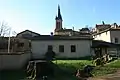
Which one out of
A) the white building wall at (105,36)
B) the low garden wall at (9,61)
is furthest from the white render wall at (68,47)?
the low garden wall at (9,61)

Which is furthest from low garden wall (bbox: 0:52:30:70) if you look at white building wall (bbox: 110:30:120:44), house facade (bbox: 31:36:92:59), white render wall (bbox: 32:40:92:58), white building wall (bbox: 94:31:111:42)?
white building wall (bbox: 94:31:111:42)

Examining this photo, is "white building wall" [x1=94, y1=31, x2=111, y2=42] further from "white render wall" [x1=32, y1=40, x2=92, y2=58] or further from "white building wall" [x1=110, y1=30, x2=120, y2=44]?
"white render wall" [x1=32, y1=40, x2=92, y2=58]

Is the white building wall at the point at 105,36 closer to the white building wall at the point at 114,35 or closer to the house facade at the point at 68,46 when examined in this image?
the white building wall at the point at 114,35

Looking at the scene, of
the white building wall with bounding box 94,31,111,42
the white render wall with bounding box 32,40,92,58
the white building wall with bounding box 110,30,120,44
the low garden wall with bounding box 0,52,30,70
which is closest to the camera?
the low garden wall with bounding box 0,52,30,70

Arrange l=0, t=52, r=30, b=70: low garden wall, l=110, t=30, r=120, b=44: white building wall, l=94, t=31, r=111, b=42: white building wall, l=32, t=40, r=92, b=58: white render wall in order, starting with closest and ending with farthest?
1. l=0, t=52, r=30, b=70: low garden wall
2. l=32, t=40, r=92, b=58: white render wall
3. l=110, t=30, r=120, b=44: white building wall
4. l=94, t=31, r=111, b=42: white building wall

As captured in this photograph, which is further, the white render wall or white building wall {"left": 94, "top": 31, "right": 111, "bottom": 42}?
white building wall {"left": 94, "top": 31, "right": 111, "bottom": 42}

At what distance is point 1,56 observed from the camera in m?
20.4

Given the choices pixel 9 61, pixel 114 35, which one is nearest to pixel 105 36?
pixel 114 35

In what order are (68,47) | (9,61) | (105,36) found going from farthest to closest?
(105,36) → (68,47) → (9,61)

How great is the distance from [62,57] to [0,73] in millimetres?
20008

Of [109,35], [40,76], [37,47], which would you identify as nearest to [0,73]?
[40,76]

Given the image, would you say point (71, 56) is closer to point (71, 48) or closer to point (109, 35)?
point (71, 48)

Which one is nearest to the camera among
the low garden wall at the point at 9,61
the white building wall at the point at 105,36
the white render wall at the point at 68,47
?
the low garden wall at the point at 9,61

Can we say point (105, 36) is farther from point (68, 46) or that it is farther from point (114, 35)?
point (68, 46)
